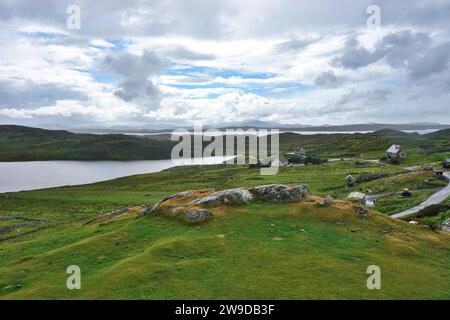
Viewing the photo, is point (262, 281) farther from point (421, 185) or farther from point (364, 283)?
point (421, 185)

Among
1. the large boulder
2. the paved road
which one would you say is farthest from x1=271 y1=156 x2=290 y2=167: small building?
the large boulder

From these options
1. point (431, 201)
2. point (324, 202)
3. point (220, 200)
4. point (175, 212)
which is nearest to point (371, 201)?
point (431, 201)

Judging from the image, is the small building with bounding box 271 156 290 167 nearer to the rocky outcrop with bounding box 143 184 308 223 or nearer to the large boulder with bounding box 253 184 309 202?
the rocky outcrop with bounding box 143 184 308 223

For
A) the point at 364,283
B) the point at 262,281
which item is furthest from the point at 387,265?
the point at 262,281

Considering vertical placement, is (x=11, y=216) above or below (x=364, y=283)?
below
